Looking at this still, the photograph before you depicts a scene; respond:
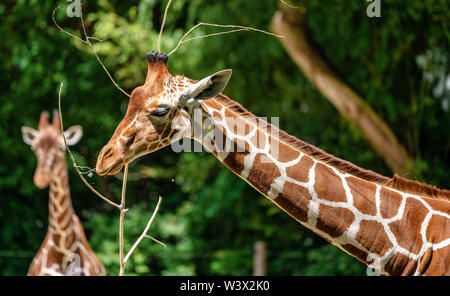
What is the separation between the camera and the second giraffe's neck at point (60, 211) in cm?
552

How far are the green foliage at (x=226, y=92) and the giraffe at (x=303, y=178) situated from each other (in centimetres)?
356

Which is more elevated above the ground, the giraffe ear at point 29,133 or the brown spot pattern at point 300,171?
the giraffe ear at point 29,133

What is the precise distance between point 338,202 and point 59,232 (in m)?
3.17

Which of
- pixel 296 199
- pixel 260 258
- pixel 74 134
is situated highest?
pixel 74 134

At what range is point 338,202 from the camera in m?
3.05

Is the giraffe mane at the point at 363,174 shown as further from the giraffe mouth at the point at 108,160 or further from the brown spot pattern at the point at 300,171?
the giraffe mouth at the point at 108,160

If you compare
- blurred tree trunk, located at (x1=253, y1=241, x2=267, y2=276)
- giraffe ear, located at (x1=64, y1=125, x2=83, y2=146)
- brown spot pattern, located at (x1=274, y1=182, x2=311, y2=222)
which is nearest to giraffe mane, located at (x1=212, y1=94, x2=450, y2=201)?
brown spot pattern, located at (x1=274, y1=182, x2=311, y2=222)

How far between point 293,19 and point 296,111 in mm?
1377

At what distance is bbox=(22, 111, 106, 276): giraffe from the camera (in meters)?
5.36

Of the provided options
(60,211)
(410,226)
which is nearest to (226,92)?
(60,211)

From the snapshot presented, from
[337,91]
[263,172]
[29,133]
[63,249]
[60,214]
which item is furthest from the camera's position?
[337,91]

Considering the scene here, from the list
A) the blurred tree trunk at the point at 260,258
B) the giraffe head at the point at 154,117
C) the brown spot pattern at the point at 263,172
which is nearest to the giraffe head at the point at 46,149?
the blurred tree trunk at the point at 260,258

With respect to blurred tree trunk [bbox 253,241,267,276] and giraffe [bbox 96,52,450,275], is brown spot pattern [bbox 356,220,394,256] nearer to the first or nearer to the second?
giraffe [bbox 96,52,450,275]

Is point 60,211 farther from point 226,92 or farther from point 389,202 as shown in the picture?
point 389,202
